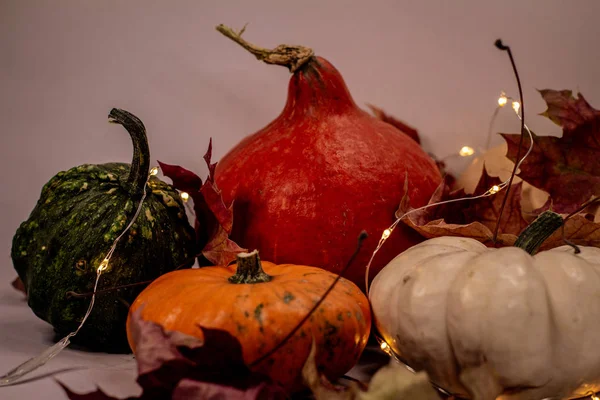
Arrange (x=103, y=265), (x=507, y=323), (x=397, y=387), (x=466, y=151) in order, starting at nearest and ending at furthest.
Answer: (x=397, y=387) < (x=507, y=323) < (x=103, y=265) < (x=466, y=151)

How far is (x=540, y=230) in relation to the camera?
2.93 ft

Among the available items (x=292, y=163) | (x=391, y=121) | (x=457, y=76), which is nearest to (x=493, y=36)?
(x=457, y=76)

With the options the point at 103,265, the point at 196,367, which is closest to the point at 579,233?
the point at 196,367

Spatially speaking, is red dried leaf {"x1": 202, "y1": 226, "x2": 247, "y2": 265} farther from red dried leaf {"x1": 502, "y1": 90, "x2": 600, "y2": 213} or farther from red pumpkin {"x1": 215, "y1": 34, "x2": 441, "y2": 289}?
red dried leaf {"x1": 502, "y1": 90, "x2": 600, "y2": 213}

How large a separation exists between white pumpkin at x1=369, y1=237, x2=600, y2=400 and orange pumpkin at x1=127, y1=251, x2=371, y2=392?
84mm

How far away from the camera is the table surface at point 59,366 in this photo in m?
0.87

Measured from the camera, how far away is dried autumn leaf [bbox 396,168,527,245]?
42.0 inches

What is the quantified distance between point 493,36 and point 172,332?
1.20 metres

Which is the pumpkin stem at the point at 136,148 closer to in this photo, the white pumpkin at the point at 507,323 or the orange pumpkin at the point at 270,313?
the orange pumpkin at the point at 270,313

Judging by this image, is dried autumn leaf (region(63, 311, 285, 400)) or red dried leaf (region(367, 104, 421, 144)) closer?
dried autumn leaf (region(63, 311, 285, 400))

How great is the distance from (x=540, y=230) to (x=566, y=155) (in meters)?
0.44

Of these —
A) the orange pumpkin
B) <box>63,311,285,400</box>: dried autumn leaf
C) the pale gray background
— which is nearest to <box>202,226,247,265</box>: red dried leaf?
the orange pumpkin

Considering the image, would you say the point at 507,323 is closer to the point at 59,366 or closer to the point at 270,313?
the point at 270,313

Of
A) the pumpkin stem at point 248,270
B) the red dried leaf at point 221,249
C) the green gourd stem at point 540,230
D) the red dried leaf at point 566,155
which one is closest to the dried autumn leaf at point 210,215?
the red dried leaf at point 221,249
